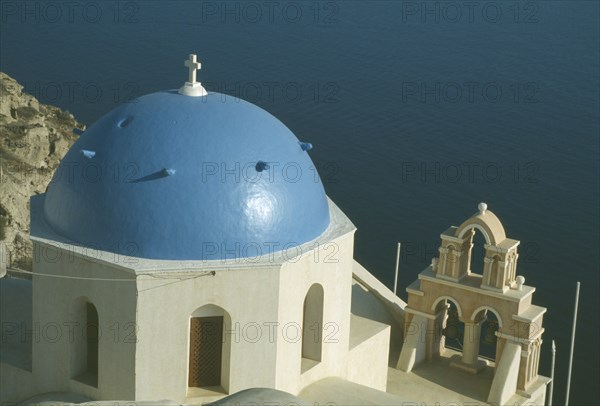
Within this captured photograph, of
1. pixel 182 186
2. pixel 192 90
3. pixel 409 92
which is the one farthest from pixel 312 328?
pixel 409 92

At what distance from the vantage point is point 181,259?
49.2 feet

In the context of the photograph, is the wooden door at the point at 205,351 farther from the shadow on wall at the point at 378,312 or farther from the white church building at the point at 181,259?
the shadow on wall at the point at 378,312

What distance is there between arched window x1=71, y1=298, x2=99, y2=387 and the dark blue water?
16.3 metres

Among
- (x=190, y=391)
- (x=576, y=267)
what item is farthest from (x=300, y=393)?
(x=576, y=267)

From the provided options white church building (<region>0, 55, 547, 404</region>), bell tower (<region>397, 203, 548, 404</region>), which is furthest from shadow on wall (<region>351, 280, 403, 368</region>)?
white church building (<region>0, 55, 547, 404</region>)

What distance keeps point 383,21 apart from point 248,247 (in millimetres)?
44435

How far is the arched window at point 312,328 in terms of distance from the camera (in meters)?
16.8

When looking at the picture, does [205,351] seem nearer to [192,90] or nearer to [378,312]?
[192,90]

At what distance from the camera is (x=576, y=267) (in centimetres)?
3397

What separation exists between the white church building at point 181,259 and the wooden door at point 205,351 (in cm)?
2

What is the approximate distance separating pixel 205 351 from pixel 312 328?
2010 mm

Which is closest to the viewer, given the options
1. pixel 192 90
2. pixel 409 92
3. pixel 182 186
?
pixel 182 186

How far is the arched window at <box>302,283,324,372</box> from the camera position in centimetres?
1675

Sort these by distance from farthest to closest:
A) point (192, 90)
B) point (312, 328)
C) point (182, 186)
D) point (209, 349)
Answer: point (312, 328) < point (192, 90) < point (209, 349) < point (182, 186)
